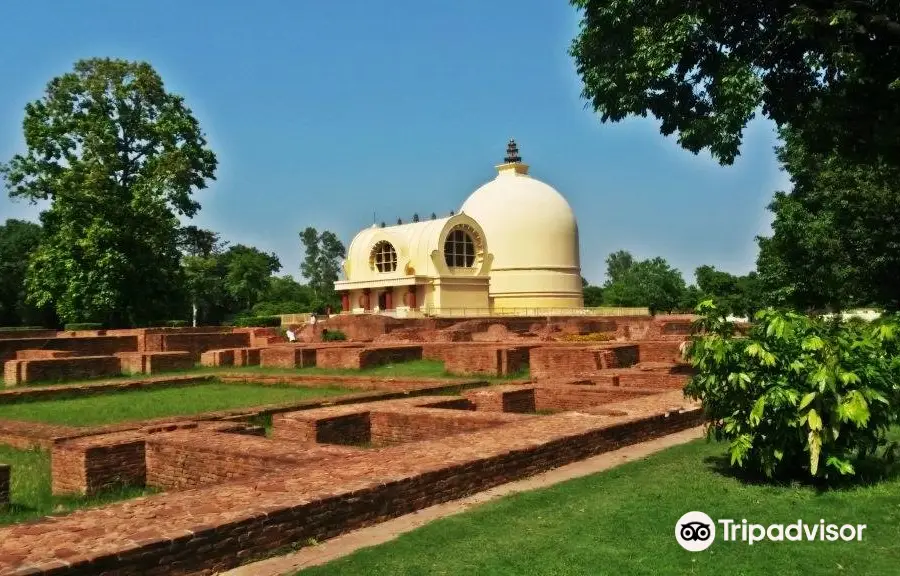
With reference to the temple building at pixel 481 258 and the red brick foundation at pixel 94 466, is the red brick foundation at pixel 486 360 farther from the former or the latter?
the temple building at pixel 481 258

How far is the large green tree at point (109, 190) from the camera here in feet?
76.6

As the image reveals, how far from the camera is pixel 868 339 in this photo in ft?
18.4

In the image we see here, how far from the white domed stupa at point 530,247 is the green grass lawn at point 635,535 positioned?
31829 mm

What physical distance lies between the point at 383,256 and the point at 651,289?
17.5m

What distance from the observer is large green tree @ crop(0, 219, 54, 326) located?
38.2 metres

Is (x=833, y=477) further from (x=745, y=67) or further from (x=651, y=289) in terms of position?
(x=651, y=289)

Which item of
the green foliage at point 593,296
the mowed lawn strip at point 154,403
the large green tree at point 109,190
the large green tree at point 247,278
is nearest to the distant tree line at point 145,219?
the large green tree at point 109,190

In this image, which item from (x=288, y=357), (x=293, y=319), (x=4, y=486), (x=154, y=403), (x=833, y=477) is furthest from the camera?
(x=293, y=319)

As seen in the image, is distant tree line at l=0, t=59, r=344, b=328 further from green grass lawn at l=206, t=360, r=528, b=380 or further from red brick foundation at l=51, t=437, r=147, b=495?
red brick foundation at l=51, t=437, r=147, b=495

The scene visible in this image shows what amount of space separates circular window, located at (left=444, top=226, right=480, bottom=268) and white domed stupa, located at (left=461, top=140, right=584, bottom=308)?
3.38 m

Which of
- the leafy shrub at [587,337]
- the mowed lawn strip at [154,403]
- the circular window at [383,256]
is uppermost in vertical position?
the circular window at [383,256]

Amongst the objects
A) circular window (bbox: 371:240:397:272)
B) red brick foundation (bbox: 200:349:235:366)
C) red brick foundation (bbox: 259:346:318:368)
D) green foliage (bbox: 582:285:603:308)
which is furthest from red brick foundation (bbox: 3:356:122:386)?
green foliage (bbox: 582:285:603:308)

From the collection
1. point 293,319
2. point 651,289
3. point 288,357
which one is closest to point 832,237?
point 288,357

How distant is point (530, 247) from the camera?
125 ft
